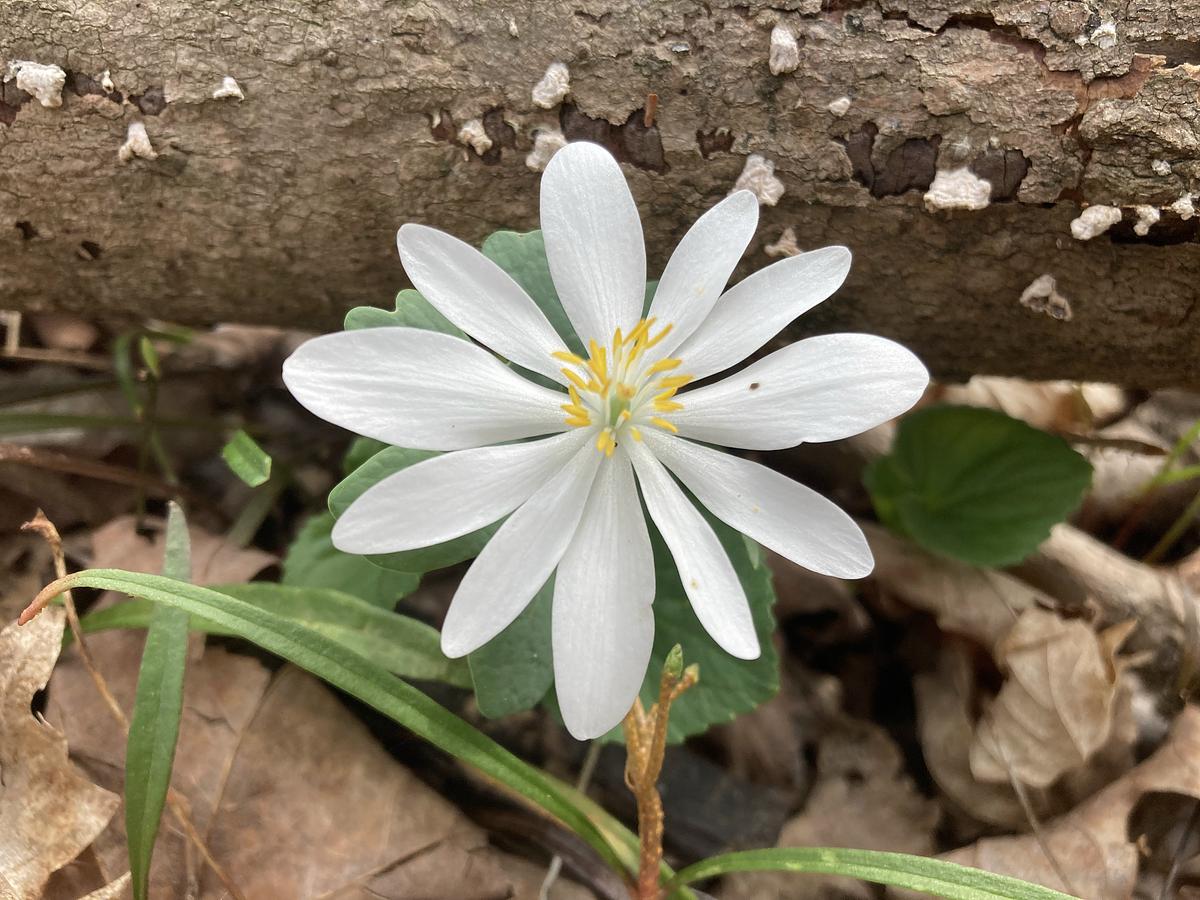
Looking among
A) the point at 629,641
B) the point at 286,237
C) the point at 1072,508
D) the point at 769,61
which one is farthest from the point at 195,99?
the point at 1072,508

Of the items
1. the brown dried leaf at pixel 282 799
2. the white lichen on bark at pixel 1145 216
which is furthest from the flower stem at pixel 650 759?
the white lichen on bark at pixel 1145 216

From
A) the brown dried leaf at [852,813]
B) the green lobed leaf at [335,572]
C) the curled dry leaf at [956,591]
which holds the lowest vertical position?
the brown dried leaf at [852,813]

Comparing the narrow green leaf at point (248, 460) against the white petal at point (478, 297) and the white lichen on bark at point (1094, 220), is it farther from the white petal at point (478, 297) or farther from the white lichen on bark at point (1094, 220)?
the white lichen on bark at point (1094, 220)

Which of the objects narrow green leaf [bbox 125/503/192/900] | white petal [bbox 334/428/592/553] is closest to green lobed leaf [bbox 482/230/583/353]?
white petal [bbox 334/428/592/553]

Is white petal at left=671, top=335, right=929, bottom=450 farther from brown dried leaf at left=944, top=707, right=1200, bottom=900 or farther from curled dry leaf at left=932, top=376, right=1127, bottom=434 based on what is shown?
curled dry leaf at left=932, top=376, right=1127, bottom=434

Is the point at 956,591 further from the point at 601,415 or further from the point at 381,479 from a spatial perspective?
the point at 381,479

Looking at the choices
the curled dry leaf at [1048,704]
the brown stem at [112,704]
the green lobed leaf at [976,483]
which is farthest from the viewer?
the green lobed leaf at [976,483]

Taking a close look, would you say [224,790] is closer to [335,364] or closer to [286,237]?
[335,364]
